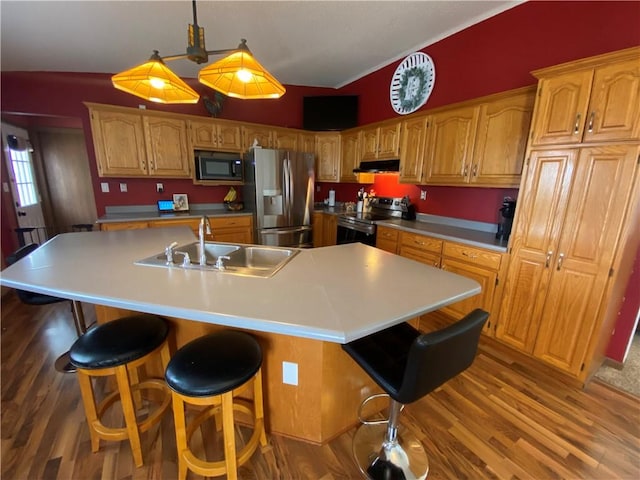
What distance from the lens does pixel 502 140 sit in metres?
2.39

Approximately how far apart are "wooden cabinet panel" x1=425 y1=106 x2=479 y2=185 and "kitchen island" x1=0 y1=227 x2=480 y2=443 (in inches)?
61.4

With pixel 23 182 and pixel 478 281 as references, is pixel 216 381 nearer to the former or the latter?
pixel 478 281

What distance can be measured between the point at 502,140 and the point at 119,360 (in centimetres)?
309

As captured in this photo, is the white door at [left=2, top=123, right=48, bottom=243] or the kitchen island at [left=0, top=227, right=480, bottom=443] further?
the white door at [left=2, top=123, right=48, bottom=243]

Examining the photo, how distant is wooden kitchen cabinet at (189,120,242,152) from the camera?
3.64 m

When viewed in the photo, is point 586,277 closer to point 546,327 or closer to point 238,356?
point 546,327

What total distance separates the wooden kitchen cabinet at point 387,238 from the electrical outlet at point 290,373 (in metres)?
2.06

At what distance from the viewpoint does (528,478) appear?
4.40ft

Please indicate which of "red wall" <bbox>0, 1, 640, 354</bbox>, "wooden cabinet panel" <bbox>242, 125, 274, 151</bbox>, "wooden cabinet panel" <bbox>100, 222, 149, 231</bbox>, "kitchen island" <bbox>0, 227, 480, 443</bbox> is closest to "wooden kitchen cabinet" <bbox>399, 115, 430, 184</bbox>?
"red wall" <bbox>0, 1, 640, 354</bbox>

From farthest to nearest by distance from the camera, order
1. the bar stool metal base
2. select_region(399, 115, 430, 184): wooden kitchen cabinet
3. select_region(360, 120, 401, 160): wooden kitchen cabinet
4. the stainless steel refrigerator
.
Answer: the stainless steel refrigerator, select_region(360, 120, 401, 160): wooden kitchen cabinet, select_region(399, 115, 430, 184): wooden kitchen cabinet, the bar stool metal base

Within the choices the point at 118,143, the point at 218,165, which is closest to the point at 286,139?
the point at 218,165

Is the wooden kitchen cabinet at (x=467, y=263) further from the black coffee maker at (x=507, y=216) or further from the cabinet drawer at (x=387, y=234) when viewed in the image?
the black coffee maker at (x=507, y=216)

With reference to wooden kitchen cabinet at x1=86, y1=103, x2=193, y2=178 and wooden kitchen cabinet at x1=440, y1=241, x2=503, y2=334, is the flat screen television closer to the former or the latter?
wooden kitchen cabinet at x1=86, y1=103, x2=193, y2=178

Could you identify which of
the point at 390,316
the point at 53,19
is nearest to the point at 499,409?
the point at 390,316
